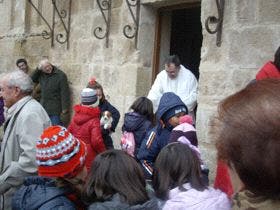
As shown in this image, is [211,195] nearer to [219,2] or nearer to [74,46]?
[219,2]

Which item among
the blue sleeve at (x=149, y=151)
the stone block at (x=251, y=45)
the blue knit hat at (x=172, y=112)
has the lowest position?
the blue sleeve at (x=149, y=151)

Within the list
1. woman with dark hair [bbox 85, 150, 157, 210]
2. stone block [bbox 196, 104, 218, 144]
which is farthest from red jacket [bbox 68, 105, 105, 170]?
woman with dark hair [bbox 85, 150, 157, 210]

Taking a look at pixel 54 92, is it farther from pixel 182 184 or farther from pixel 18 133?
pixel 182 184

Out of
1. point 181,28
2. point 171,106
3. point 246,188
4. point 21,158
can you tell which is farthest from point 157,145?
point 181,28

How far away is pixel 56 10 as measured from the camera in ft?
20.3

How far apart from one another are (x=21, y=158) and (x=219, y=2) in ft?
7.05

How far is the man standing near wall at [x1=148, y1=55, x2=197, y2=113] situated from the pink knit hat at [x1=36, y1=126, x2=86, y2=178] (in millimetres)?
2304

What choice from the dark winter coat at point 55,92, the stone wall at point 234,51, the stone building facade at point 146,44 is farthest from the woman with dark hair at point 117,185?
the dark winter coat at point 55,92

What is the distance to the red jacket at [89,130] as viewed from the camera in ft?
13.4

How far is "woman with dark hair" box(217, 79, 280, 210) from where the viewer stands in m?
0.98

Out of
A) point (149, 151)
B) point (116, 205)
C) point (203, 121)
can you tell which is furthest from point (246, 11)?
point (116, 205)

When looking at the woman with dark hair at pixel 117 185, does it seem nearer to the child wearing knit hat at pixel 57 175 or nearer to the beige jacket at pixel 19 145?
the child wearing knit hat at pixel 57 175

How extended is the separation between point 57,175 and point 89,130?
1970mm

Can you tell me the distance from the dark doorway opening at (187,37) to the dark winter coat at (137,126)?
6.80ft
